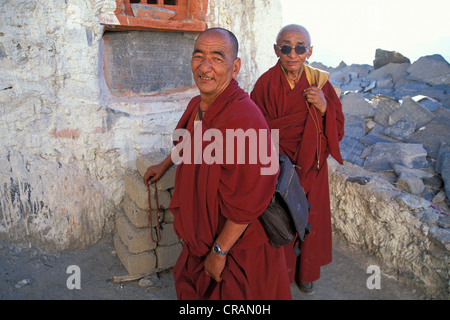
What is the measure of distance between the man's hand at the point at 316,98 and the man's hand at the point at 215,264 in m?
1.50

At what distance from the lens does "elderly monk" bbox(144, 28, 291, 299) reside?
1605 mm

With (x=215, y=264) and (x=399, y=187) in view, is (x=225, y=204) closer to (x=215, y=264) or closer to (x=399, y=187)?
(x=215, y=264)

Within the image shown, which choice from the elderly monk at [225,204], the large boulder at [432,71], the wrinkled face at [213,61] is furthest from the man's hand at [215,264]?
the large boulder at [432,71]

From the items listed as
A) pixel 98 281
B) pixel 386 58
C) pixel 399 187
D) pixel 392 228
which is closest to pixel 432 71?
pixel 386 58

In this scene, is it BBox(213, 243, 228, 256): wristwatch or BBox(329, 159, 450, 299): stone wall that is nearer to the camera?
BBox(213, 243, 228, 256): wristwatch

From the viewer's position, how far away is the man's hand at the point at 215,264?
1.70 metres

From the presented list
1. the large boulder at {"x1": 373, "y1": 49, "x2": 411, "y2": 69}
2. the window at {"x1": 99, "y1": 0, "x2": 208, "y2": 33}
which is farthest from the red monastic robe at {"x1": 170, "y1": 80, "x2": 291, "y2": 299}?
the large boulder at {"x1": 373, "y1": 49, "x2": 411, "y2": 69}

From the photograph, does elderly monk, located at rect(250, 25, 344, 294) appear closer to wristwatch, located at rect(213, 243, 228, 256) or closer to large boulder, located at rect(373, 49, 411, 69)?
wristwatch, located at rect(213, 243, 228, 256)

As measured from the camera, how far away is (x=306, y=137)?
2678 mm

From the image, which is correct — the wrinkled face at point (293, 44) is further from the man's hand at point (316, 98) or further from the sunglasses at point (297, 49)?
the man's hand at point (316, 98)

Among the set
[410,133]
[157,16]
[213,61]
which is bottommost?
[410,133]

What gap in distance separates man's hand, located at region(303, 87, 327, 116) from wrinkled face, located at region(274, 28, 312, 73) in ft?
0.69

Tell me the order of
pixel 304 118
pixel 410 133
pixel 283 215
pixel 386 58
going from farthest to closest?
pixel 386 58 → pixel 410 133 → pixel 304 118 → pixel 283 215

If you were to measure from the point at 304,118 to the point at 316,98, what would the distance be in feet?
0.60
